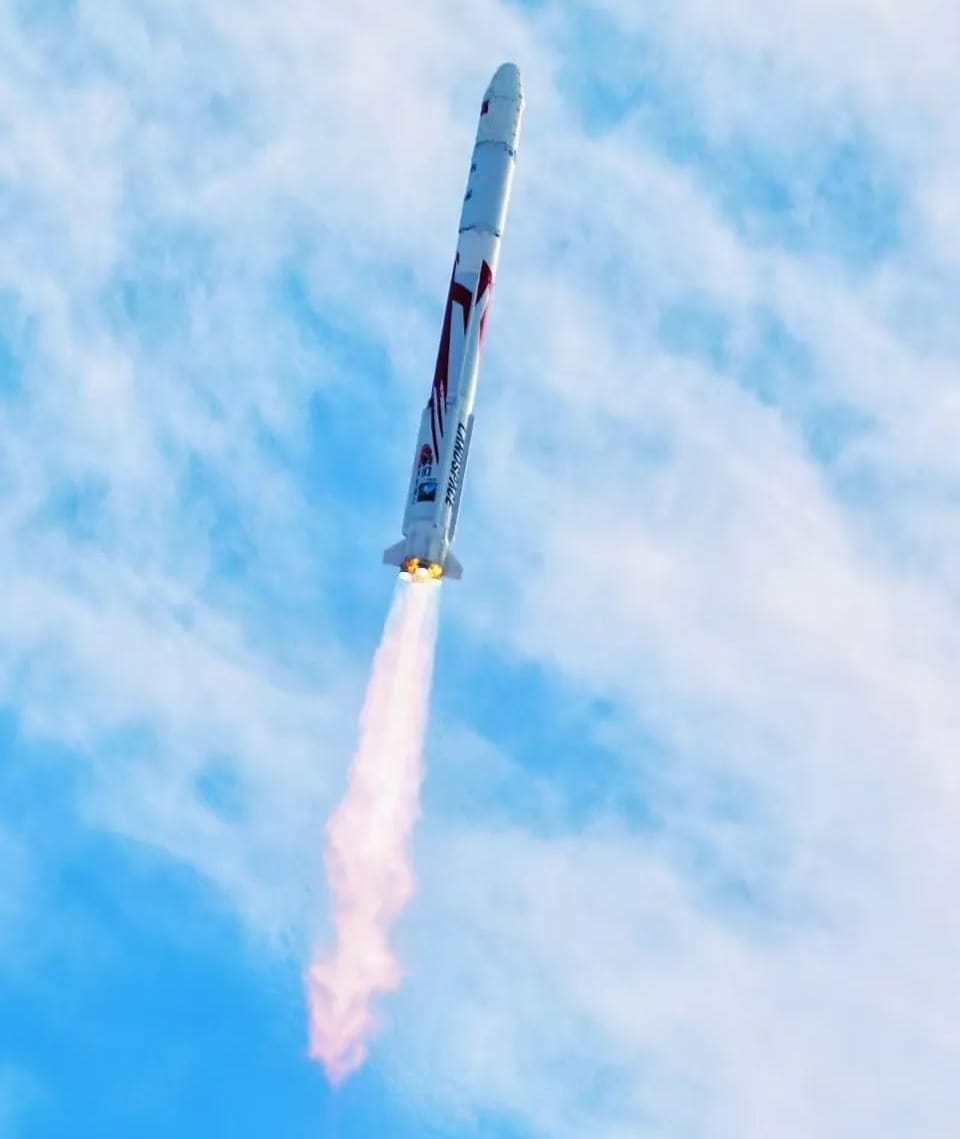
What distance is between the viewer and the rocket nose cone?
96.5 metres

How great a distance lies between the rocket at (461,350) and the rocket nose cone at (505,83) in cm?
4

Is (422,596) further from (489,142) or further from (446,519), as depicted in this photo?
(489,142)

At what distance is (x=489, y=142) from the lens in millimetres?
95062

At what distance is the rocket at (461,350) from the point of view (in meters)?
85.6

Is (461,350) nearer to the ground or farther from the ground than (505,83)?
nearer to the ground

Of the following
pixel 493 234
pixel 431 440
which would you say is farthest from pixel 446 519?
pixel 493 234

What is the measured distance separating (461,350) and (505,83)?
12.8 metres

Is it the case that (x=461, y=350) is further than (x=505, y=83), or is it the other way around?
(x=505, y=83)

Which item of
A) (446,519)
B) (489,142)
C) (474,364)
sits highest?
(489,142)

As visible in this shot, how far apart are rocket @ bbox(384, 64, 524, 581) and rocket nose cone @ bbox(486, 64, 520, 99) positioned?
4cm

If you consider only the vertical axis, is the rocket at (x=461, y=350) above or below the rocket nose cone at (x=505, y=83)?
below

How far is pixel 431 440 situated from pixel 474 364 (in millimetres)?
4189

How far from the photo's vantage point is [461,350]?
90.0 m

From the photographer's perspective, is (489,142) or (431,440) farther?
(489,142)
